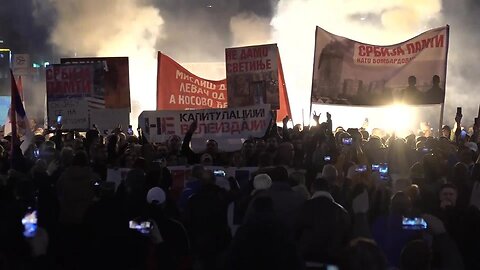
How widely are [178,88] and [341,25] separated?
→ 1072cm

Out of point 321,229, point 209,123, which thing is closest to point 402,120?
point 209,123

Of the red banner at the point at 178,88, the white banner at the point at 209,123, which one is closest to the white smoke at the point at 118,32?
the red banner at the point at 178,88

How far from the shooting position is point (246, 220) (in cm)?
566

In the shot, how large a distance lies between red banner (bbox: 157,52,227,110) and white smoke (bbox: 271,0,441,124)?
332 inches

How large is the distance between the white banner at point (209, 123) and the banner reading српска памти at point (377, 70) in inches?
70.6

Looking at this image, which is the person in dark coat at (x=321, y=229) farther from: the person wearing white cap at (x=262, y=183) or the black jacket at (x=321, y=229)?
the person wearing white cap at (x=262, y=183)

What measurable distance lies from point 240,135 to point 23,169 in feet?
11.4

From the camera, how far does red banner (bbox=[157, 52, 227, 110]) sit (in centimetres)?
1452

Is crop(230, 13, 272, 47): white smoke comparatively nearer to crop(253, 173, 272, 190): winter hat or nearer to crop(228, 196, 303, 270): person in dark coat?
crop(253, 173, 272, 190): winter hat

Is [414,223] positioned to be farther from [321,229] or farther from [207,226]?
[207,226]

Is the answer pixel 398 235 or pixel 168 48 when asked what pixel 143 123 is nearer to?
pixel 398 235

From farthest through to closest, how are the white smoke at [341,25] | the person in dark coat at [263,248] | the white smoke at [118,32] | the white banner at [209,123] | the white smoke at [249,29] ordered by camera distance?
the white smoke at [249,29] < the white smoke at [118,32] < the white smoke at [341,25] < the white banner at [209,123] < the person in dark coat at [263,248]

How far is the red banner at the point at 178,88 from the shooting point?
14.5 m

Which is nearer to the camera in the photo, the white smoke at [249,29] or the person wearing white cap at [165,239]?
the person wearing white cap at [165,239]
